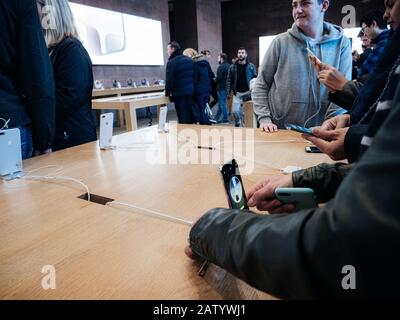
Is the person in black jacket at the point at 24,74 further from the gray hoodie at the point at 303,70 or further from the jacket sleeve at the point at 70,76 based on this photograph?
the gray hoodie at the point at 303,70

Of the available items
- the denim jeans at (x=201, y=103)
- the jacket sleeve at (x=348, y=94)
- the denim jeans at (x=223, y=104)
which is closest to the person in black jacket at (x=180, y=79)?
the denim jeans at (x=201, y=103)

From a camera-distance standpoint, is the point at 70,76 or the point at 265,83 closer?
the point at 70,76

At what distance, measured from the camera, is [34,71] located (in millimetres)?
1199

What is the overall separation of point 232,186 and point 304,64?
132 cm

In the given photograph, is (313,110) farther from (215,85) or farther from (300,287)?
(215,85)

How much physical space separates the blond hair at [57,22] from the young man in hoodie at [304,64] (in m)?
1.06

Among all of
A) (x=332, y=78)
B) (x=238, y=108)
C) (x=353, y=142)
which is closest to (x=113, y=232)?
(x=353, y=142)

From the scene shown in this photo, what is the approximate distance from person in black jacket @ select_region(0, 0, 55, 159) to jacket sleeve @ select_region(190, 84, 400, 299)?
1.14 metres

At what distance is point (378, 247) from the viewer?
254 millimetres

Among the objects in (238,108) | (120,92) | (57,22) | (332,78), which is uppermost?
(57,22)

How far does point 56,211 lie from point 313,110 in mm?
1429

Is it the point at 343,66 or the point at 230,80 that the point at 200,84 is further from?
the point at 343,66

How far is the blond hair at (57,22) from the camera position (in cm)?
140

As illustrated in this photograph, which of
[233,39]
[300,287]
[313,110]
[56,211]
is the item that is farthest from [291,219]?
[233,39]
